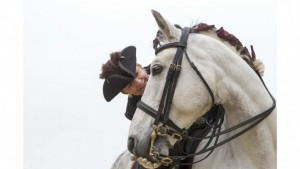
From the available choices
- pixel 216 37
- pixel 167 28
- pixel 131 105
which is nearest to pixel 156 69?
pixel 167 28

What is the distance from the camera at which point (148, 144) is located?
9.18ft

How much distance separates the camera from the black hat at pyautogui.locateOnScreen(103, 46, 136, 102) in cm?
349

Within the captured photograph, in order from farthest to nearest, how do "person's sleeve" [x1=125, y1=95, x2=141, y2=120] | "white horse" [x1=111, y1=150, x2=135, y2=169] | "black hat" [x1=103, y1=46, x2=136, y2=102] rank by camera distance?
"white horse" [x1=111, y1=150, x2=135, y2=169] < "person's sleeve" [x1=125, y1=95, x2=141, y2=120] < "black hat" [x1=103, y1=46, x2=136, y2=102]

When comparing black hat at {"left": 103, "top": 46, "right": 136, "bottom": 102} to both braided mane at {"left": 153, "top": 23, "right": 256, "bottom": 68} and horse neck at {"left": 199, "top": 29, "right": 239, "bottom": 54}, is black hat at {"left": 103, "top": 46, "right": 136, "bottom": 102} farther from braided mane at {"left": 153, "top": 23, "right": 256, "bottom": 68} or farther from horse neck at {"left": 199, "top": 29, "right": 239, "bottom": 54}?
horse neck at {"left": 199, "top": 29, "right": 239, "bottom": 54}

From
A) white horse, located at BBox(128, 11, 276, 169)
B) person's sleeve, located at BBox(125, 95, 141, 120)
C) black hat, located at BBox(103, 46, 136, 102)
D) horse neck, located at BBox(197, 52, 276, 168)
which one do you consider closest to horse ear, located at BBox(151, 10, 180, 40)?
white horse, located at BBox(128, 11, 276, 169)

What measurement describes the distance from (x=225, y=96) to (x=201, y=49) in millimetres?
332

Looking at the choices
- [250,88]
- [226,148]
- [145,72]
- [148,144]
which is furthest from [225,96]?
[145,72]

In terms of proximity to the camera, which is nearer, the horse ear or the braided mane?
the horse ear

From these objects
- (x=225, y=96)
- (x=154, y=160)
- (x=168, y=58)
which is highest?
(x=168, y=58)

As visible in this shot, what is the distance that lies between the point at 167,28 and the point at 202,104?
0.54 m

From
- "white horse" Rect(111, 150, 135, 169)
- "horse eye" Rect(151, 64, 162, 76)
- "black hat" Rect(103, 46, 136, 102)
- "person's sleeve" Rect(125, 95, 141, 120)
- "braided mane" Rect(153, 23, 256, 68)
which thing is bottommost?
"white horse" Rect(111, 150, 135, 169)

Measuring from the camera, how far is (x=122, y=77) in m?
3.48

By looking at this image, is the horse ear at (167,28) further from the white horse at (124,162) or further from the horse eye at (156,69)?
the white horse at (124,162)

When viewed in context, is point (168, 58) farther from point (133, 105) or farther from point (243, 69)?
point (133, 105)
